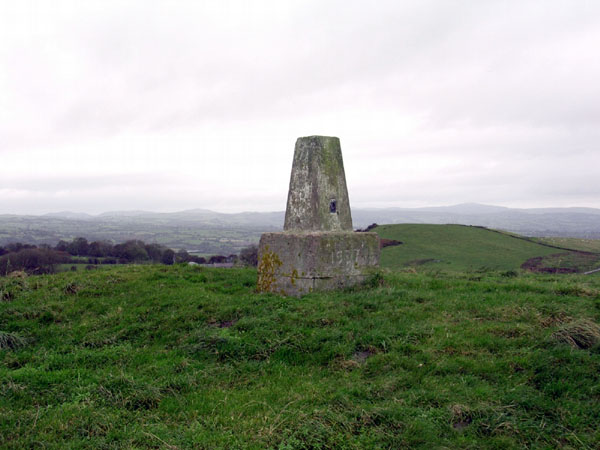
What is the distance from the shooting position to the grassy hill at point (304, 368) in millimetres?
4129

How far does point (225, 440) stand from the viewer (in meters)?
4.09

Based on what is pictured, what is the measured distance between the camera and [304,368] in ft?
19.2

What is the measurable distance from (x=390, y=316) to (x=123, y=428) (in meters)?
4.71

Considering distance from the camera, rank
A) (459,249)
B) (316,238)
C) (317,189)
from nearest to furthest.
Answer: (316,238) < (317,189) < (459,249)

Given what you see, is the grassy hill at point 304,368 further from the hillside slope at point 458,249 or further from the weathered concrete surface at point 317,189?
the hillside slope at point 458,249

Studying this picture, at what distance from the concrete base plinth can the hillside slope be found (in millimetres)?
11743

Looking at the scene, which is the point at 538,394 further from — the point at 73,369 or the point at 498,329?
the point at 73,369

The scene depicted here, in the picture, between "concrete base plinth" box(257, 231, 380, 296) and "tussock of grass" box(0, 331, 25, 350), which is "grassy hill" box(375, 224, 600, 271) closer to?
"concrete base plinth" box(257, 231, 380, 296)

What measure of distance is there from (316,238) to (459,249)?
21053 mm

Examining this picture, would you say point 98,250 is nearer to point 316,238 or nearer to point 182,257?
point 182,257

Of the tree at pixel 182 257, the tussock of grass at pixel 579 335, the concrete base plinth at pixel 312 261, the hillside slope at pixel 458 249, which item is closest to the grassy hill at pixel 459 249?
the hillside slope at pixel 458 249

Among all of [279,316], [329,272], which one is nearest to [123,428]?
[279,316]

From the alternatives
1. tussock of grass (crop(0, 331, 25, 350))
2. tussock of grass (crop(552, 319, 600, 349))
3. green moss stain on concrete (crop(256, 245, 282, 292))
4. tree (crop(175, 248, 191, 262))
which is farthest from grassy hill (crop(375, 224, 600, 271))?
tussock of grass (crop(0, 331, 25, 350))

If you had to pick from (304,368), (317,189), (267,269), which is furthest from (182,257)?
(304,368)
